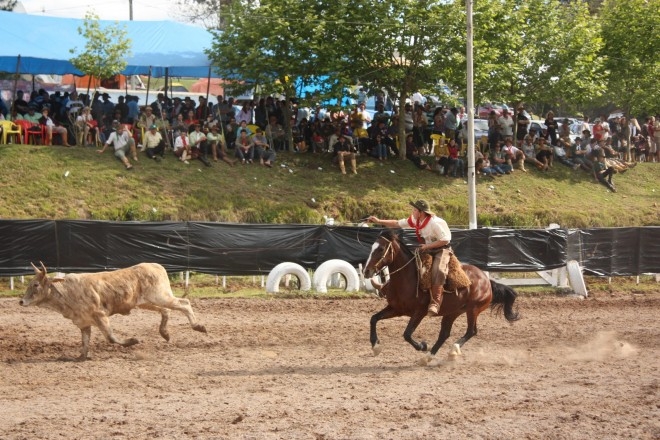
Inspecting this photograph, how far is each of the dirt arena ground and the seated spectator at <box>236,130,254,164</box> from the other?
Result: 40.5 feet

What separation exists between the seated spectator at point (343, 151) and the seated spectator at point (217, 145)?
368cm

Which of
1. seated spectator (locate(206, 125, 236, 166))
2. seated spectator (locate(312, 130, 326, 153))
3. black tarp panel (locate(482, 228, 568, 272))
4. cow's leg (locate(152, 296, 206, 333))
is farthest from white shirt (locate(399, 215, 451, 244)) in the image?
seated spectator (locate(312, 130, 326, 153))

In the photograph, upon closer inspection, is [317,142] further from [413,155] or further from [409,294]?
[409,294]

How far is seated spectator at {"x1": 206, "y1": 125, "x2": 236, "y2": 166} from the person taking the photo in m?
29.7

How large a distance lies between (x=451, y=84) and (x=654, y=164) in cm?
1257

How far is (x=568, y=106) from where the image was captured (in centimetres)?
3938

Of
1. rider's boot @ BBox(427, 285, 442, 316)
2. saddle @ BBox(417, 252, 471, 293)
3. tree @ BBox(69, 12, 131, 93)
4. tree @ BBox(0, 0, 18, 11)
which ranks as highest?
tree @ BBox(0, 0, 18, 11)

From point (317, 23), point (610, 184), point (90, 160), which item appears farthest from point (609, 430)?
point (610, 184)

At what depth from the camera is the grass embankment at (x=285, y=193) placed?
84.5 feet

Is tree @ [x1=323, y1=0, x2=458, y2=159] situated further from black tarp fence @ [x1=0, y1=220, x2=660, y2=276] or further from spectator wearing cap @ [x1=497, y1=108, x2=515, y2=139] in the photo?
black tarp fence @ [x1=0, y1=220, x2=660, y2=276]

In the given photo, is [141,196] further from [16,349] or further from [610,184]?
[610,184]

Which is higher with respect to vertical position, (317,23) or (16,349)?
(317,23)

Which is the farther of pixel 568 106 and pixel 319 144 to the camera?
pixel 568 106

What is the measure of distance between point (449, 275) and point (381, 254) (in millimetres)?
1343
